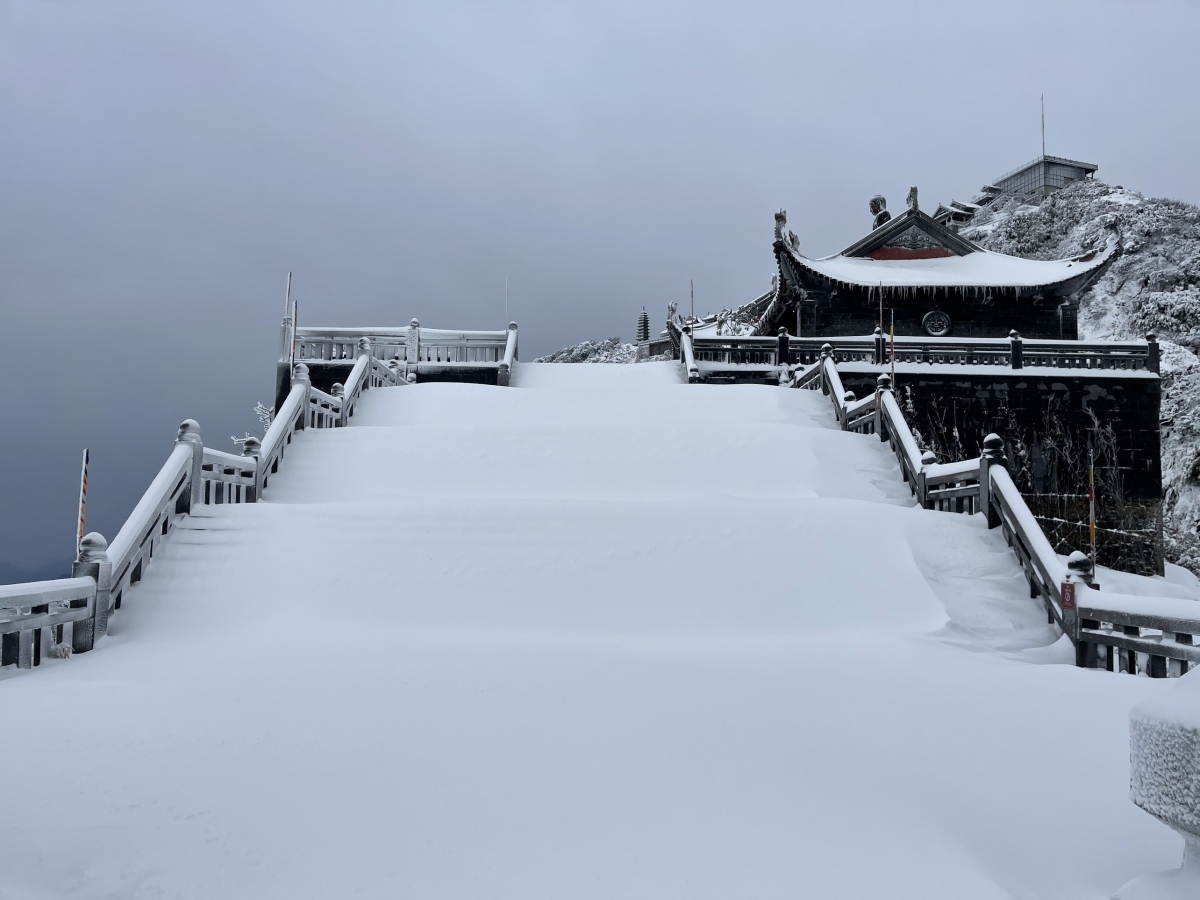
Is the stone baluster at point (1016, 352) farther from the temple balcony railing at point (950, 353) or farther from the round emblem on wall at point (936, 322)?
the round emblem on wall at point (936, 322)

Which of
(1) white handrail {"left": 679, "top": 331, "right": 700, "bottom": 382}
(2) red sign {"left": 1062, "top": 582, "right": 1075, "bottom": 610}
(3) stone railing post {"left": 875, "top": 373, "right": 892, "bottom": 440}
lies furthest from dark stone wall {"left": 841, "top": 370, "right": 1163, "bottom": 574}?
(2) red sign {"left": 1062, "top": 582, "right": 1075, "bottom": 610}

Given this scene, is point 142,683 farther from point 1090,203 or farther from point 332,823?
point 1090,203

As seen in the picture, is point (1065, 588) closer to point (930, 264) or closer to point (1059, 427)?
point (1059, 427)

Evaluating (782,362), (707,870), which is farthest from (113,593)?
(782,362)

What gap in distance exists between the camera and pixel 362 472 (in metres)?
9.42

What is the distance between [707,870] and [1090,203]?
144 feet

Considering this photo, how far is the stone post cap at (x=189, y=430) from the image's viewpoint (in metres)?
7.45

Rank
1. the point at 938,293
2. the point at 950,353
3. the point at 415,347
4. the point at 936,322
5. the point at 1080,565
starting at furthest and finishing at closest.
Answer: the point at 936,322
the point at 938,293
the point at 415,347
the point at 950,353
the point at 1080,565

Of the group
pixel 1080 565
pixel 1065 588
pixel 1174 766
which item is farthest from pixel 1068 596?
pixel 1174 766

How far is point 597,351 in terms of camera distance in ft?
164

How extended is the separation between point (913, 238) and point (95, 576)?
23.0m

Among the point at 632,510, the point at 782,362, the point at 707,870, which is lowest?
the point at 707,870

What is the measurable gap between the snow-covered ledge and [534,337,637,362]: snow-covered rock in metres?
44.8

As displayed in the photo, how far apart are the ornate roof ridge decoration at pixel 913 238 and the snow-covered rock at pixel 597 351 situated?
2382 centimetres
